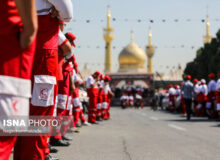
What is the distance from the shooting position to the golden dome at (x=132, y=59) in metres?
106

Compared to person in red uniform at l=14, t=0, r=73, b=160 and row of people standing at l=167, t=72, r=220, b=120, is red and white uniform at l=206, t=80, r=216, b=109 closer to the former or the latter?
row of people standing at l=167, t=72, r=220, b=120

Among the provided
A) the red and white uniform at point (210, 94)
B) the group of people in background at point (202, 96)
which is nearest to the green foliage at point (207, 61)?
the group of people in background at point (202, 96)

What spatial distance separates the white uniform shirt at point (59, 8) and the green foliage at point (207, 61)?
42676 mm

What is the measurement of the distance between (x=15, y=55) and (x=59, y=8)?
1751mm

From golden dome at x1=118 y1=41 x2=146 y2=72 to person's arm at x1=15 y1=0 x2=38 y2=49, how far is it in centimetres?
10284

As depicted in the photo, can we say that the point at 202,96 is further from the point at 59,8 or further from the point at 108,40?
the point at 108,40

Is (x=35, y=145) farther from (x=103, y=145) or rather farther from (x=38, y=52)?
(x=103, y=145)

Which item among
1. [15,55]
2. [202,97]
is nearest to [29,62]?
[15,55]

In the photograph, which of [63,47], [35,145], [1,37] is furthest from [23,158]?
[63,47]

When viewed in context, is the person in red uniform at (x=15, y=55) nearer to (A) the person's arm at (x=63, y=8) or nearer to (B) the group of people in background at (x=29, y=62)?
(B) the group of people in background at (x=29, y=62)

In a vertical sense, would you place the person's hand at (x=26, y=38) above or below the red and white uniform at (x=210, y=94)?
below

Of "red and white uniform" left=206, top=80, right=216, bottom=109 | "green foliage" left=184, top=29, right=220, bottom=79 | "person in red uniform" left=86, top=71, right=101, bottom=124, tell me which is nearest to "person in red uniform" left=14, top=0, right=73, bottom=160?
"person in red uniform" left=86, top=71, right=101, bottom=124

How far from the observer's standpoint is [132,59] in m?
108

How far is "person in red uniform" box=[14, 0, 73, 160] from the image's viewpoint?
3826 millimetres
